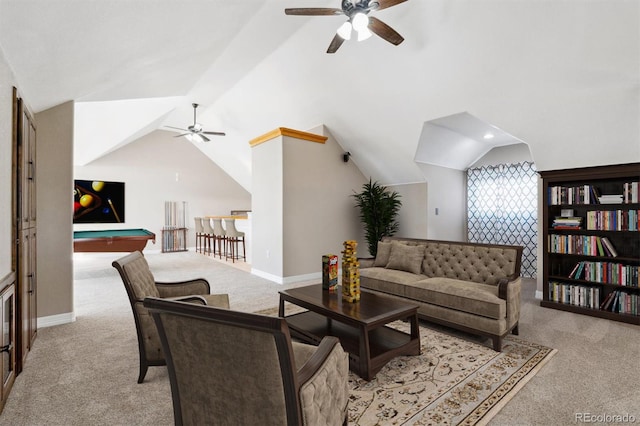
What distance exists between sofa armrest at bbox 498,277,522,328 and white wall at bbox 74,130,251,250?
8924 millimetres

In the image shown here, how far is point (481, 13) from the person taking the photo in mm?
3223

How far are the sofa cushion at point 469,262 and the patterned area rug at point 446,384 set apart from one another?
2.38 feet

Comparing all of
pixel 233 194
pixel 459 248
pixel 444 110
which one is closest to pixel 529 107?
pixel 444 110

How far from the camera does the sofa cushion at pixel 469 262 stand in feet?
11.0

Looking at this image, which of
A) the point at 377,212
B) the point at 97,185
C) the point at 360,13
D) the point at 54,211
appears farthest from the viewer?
the point at 97,185

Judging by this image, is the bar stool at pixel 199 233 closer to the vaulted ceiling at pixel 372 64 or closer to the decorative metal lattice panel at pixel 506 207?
the vaulted ceiling at pixel 372 64

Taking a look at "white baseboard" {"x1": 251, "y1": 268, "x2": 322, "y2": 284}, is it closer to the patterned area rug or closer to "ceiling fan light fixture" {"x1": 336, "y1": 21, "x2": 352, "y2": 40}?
the patterned area rug

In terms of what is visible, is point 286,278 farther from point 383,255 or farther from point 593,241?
point 593,241

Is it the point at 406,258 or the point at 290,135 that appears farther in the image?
the point at 290,135

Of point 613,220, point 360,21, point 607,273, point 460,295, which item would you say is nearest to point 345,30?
point 360,21

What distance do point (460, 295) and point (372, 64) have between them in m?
3.14

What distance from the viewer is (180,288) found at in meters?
2.77

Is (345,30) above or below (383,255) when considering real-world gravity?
above

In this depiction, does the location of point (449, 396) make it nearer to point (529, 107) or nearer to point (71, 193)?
point (529, 107)
